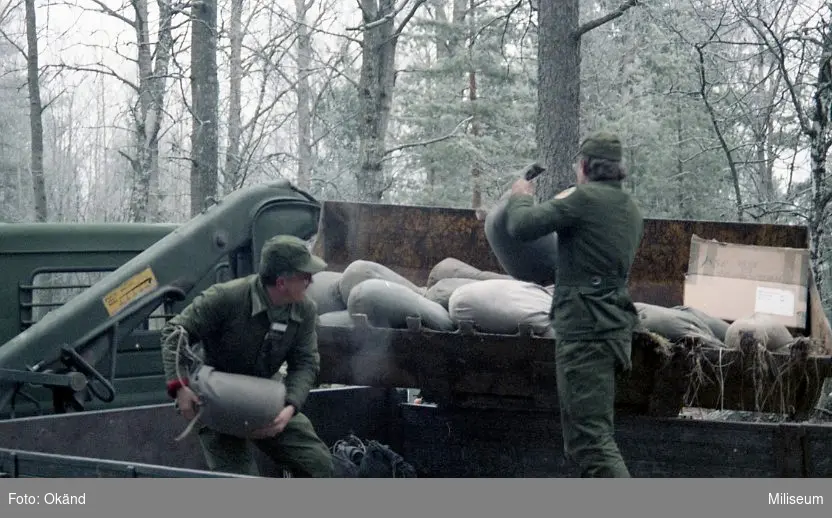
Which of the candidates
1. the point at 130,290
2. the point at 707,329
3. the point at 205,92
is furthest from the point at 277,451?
the point at 205,92

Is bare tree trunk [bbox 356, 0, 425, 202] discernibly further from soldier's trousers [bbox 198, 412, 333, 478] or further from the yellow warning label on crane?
soldier's trousers [bbox 198, 412, 333, 478]

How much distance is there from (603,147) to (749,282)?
175 centimetres

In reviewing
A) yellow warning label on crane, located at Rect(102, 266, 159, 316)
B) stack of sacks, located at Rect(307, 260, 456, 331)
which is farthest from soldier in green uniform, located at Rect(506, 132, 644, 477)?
yellow warning label on crane, located at Rect(102, 266, 159, 316)

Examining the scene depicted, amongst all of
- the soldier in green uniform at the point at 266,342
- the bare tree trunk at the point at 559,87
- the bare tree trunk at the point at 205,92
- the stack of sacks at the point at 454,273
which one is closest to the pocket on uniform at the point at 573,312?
the soldier in green uniform at the point at 266,342

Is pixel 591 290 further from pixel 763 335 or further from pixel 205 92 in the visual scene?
pixel 205 92

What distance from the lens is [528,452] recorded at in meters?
5.32

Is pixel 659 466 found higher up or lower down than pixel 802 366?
lower down

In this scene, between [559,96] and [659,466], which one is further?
[559,96]

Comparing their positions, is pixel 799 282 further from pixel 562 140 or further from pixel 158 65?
pixel 158 65

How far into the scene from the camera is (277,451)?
4348 mm

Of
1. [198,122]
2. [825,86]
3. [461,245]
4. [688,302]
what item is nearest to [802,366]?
[688,302]

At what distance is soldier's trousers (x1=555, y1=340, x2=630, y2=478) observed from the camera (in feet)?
13.8

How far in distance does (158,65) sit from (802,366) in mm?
14917

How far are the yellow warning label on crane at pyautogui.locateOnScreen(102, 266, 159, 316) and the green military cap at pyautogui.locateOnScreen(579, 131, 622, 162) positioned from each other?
7.95 ft
